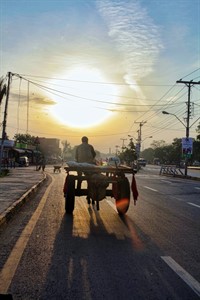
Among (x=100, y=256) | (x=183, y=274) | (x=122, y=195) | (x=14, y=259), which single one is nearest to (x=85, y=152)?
(x=122, y=195)

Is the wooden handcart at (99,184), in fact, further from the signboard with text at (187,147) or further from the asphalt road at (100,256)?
the signboard with text at (187,147)

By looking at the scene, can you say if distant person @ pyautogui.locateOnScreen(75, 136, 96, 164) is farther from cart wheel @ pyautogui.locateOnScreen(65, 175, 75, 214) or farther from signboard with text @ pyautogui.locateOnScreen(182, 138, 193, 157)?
signboard with text @ pyautogui.locateOnScreen(182, 138, 193, 157)

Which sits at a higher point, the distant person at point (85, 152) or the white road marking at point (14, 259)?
the distant person at point (85, 152)

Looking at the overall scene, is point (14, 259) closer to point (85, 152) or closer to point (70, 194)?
point (70, 194)

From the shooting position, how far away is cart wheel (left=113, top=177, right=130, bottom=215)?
11.4 metres

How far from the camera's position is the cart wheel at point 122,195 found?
11438mm

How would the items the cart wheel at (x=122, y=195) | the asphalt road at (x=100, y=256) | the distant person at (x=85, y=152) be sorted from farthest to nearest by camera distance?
1. the distant person at (x=85, y=152)
2. the cart wheel at (x=122, y=195)
3. the asphalt road at (x=100, y=256)

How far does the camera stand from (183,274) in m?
5.77

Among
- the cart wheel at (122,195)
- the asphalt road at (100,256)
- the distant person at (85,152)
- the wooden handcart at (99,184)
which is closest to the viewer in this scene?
the asphalt road at (100,256)

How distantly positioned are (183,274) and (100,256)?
5.05 ft

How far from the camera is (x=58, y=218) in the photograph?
424 inches

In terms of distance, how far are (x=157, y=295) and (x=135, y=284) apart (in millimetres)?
453

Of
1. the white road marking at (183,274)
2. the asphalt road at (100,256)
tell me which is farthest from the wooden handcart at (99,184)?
the white road marking at (183,274)

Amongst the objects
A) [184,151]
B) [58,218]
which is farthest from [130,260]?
[184,151]
